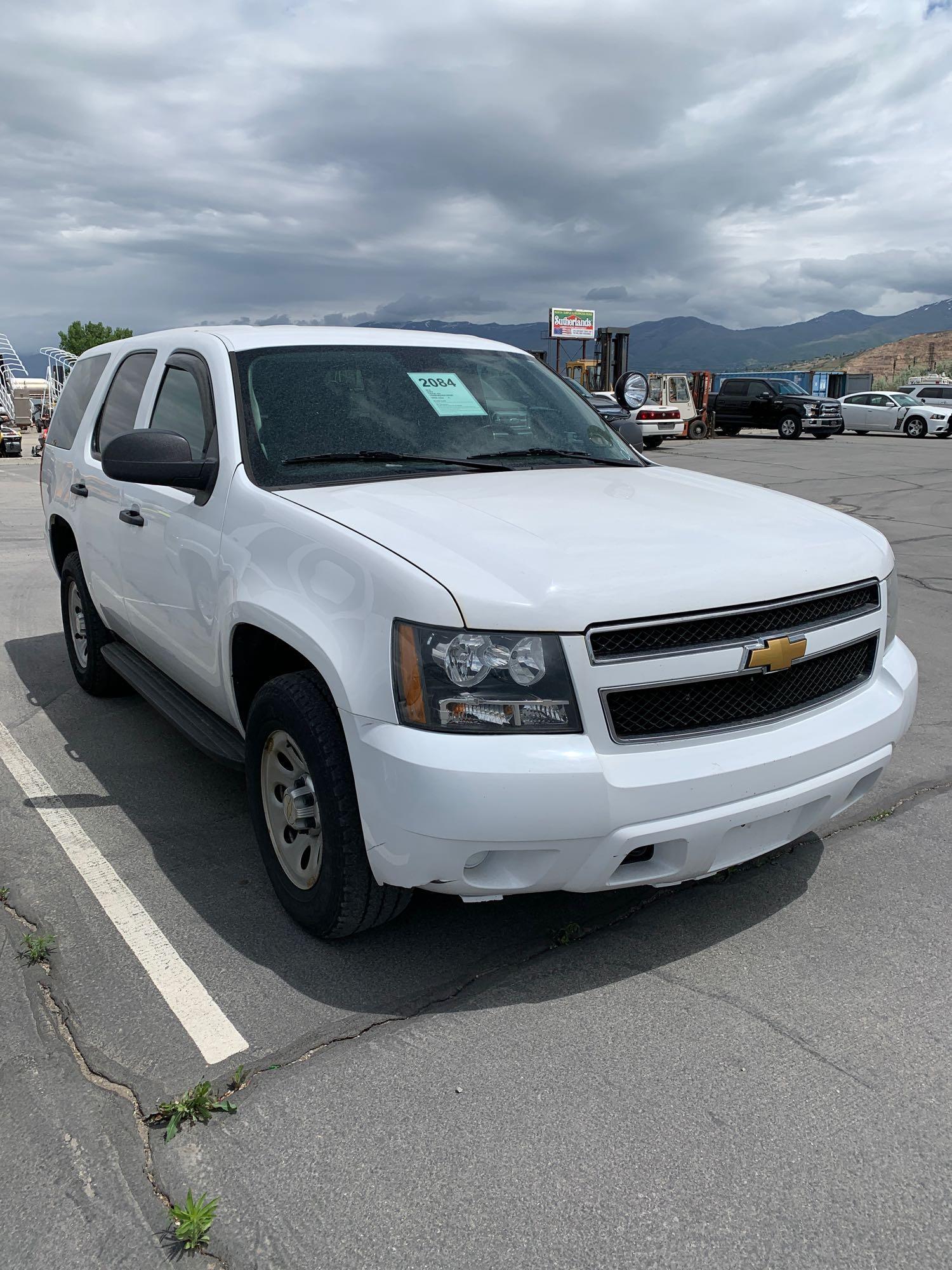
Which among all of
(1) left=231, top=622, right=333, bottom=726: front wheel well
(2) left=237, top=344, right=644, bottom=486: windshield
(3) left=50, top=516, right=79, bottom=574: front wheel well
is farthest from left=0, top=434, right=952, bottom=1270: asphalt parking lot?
(3) left=50, top=516, right=79, bottom=574: front wheel well

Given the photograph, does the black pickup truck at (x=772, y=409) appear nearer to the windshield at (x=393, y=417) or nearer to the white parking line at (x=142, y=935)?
the windshield at (x=393, y=417)

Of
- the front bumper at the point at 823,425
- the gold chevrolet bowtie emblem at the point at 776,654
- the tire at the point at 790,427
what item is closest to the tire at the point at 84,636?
the gold chevrolet bowtie emblem at the point at 776,654

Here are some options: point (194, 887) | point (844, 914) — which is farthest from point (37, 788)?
point (844, 914)

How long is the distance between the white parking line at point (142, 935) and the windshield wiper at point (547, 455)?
197 centimetres

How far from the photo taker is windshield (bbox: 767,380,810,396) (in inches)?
1315

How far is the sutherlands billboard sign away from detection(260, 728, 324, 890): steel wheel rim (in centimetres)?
4813

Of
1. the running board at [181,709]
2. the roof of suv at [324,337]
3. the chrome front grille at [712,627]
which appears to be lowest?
the running board at [181,709]

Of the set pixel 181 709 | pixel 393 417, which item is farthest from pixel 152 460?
pixel 181 709

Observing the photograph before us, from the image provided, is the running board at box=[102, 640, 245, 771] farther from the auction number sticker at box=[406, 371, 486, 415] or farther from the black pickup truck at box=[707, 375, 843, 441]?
the black pickup truck at box=[707, 375, 843, 441]

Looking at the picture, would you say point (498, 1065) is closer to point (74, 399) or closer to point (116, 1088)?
point (116, 1088)

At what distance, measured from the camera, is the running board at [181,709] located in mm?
3592

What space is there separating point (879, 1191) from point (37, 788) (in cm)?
358

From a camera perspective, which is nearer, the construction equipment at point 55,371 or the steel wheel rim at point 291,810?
the steel wheel rim at point 291,810

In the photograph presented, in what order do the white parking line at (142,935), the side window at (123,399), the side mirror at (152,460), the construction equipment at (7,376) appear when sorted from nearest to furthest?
the white parking line at (142,935) → the side mirror at (152,460) → the side window at (123,399) → the construction equipment at (7,376)
